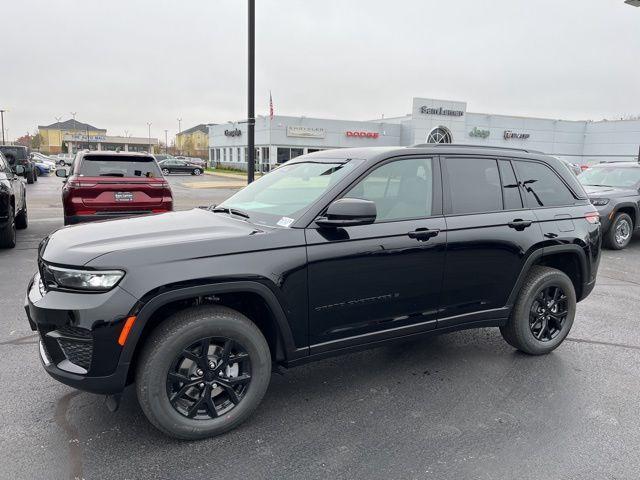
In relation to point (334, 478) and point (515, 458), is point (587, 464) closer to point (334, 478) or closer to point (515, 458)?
point (515, 458)

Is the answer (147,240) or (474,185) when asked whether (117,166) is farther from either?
(474,185)

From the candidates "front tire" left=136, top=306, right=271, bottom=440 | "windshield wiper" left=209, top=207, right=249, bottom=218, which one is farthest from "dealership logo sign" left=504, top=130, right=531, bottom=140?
"front tire" left=136, top=306, right=271, bottom=440

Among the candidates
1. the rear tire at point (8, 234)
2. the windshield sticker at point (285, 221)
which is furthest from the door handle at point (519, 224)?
the rear tire at point (8, 234)

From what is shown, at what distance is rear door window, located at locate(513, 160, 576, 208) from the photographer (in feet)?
13.6

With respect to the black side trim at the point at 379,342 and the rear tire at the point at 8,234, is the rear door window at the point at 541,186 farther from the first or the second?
the rear tire at the point at 8,234

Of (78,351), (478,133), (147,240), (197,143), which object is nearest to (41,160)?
(478,133)

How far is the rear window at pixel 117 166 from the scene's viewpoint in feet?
26.9

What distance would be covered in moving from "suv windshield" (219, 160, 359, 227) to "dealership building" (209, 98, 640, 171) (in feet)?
114

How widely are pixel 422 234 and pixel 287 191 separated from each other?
1111mm

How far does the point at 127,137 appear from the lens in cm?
11475

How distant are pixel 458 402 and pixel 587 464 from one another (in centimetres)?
89

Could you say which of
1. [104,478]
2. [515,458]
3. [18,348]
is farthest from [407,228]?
[18,348]

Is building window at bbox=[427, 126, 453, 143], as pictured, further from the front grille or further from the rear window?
the front grille

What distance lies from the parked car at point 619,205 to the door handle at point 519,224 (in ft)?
20.9
